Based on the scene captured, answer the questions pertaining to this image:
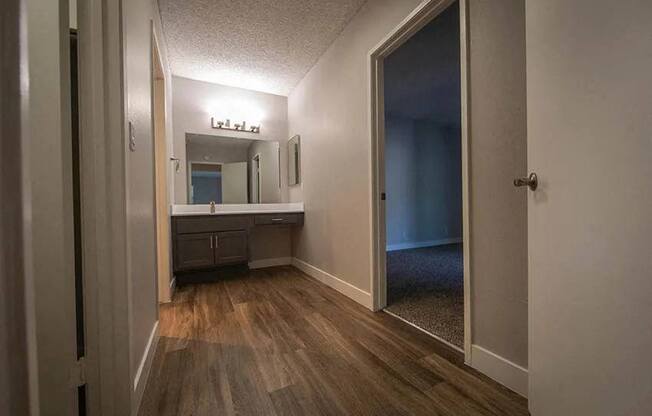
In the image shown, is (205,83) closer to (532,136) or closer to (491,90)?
(491,90)

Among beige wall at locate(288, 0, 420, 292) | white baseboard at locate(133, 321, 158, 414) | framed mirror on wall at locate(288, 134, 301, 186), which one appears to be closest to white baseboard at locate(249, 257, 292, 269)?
beige wall at locate(288, 0, 420, 292)

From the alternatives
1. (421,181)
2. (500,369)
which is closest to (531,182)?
(500,369)

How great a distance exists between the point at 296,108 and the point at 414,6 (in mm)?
1934

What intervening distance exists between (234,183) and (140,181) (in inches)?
80.6

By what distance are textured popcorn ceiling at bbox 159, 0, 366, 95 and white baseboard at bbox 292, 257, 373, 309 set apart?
222 centimetres

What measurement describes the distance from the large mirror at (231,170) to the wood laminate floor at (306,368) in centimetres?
152

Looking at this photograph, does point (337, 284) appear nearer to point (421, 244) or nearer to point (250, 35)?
point (250, 35)

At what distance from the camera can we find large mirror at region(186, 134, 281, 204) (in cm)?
302

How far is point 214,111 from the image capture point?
10.1ft

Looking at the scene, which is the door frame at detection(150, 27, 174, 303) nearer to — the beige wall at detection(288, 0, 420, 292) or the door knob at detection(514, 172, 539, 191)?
the beige wall at detection(288, 0, 420, 292)

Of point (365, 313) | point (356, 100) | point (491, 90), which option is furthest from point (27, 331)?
point (356, 100)

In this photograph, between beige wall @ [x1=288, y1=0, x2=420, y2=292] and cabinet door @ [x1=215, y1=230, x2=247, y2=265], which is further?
cabinet door @ [x1=215, y1=230, x2=247, y2=265]

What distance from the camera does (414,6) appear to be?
149cm

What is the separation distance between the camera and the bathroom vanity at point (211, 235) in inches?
97.4
